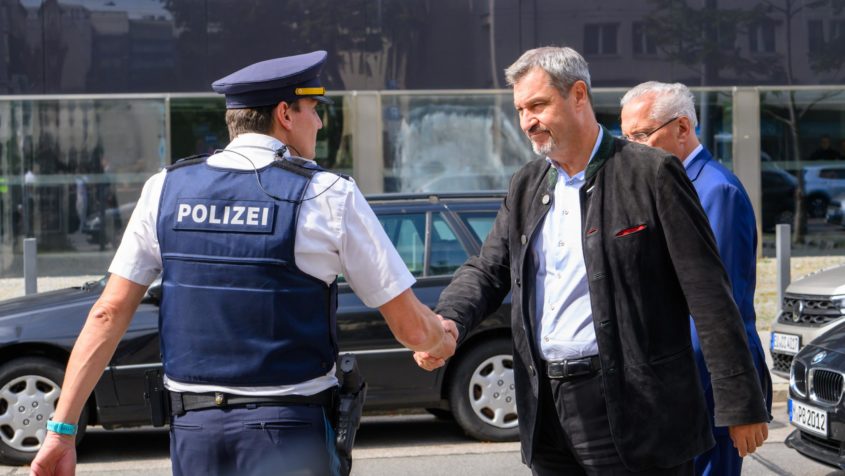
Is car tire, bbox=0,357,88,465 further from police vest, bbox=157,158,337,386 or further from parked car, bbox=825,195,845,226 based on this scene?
parked car, bbox=825,195,845,226

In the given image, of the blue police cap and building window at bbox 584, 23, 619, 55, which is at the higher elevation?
building window at bbox 584, 23, 619, 55

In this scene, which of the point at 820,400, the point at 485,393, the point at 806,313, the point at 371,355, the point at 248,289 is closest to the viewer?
the point at 248,289

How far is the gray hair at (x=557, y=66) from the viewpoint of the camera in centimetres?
339

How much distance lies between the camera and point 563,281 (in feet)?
11.1

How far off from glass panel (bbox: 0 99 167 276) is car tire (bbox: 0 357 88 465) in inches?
349

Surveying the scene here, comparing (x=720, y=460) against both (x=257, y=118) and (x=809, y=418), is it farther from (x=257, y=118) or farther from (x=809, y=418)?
(x=809, y=418)

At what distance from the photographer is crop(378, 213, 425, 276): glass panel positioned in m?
7.98

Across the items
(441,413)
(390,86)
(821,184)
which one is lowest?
(441,413)

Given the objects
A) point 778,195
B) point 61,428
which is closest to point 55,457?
point 61,428

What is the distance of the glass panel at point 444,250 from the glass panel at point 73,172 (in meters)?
8.98

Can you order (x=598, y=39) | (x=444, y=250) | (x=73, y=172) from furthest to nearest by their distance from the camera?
1. (x=598, y=39)
2. (x=73, y=172)
3. (x=444, y=250)

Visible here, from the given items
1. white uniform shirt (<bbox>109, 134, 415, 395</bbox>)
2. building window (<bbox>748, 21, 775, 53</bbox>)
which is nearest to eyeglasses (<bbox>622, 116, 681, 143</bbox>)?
white uniform shirt (<bbox>109, 134, 415, 395</bbox>)

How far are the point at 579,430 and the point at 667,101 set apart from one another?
1568mm

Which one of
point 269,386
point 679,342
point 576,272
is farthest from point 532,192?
point 269,386
